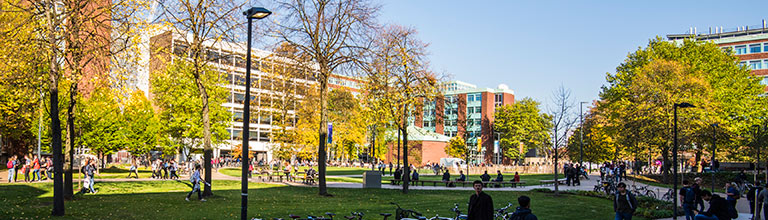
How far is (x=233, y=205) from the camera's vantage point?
21.6 m

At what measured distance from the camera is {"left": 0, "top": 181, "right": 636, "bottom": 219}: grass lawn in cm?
1839

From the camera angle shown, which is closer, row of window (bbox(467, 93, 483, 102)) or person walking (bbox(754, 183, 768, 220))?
person walking (bbox(754, 183, 768, 220))

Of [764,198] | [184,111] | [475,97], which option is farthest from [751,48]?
[764,198]

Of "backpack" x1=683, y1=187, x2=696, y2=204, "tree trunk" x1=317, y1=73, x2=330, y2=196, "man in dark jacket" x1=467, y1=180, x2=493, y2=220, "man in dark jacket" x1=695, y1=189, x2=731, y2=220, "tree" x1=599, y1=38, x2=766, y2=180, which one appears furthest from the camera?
"tree" x1=599, y1=38, x2=766, y2=180

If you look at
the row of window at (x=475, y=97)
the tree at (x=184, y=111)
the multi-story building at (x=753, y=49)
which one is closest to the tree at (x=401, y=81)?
the tree at (x=184, y=111)

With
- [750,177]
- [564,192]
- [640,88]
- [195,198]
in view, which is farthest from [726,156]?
[195,198]

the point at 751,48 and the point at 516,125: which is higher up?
the point at 751,48

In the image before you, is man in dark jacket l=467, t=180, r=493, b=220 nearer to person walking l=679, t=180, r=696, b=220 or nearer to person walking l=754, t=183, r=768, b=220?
person walking l=679, t=180, r=696, b=220

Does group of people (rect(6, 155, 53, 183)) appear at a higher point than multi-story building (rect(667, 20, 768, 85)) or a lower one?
lower

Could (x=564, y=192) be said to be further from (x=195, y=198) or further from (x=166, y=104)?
(x=166, y=104)

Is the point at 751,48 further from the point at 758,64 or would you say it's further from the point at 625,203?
the point at 625,203

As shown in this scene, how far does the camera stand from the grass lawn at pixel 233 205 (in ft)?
60.3

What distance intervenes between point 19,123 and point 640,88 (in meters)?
44.3

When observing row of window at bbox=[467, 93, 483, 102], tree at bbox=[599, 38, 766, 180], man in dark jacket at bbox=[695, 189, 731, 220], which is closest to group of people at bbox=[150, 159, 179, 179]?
man in dark jacket at bbox=[695, 189, 731, 220]
